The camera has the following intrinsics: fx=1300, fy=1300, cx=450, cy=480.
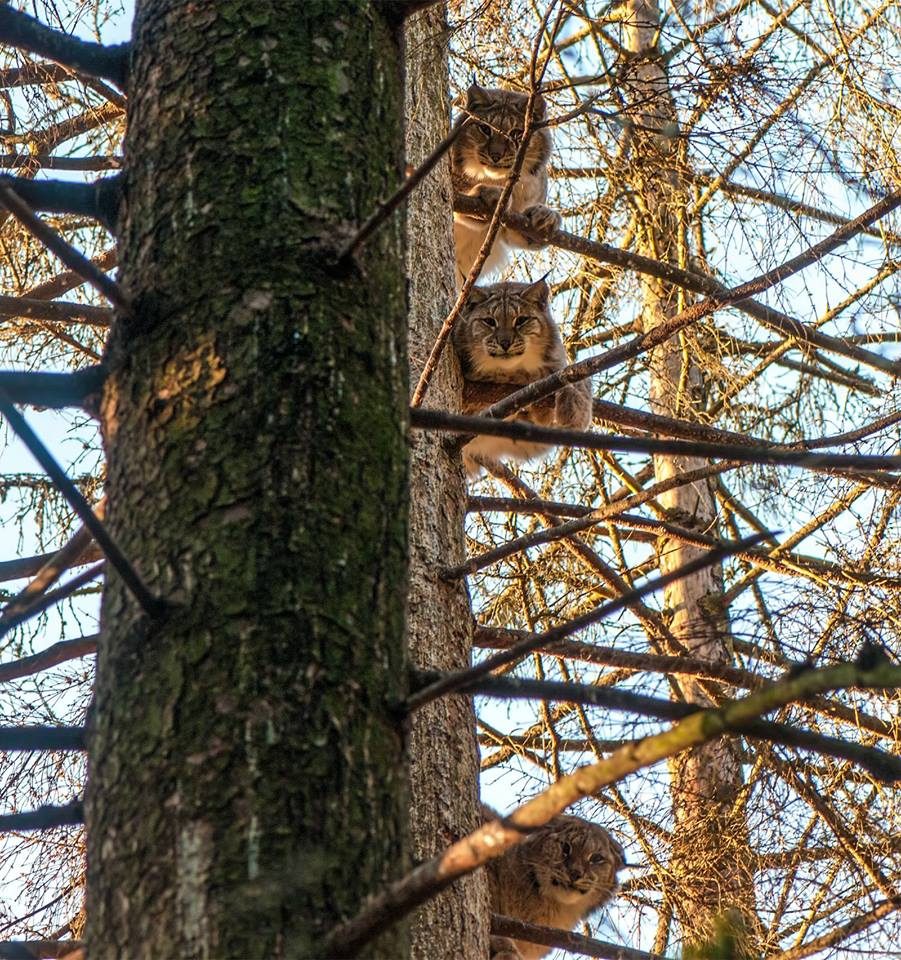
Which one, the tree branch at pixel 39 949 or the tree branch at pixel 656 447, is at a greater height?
the tree branch at pixel 656 447

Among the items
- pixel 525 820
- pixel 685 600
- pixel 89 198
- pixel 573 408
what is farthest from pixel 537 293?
pixel 525 820

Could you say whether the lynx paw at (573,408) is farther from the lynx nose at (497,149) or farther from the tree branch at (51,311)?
the tree branch at (51,311)

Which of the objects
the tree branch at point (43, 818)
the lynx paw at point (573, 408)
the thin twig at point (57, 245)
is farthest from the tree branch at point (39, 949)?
the lynx paw at point (573, 408)

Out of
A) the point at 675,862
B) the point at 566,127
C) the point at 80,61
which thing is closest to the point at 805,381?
the point at 566,127

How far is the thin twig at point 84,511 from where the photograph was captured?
4.89 ft

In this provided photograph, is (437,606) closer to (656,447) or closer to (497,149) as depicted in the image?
(656,447)

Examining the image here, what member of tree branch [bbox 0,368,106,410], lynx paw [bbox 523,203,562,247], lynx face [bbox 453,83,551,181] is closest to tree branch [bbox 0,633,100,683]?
tree branch [bbox 0,368,106,410]

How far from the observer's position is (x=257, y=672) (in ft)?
4.92

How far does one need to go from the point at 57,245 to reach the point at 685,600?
5942mm

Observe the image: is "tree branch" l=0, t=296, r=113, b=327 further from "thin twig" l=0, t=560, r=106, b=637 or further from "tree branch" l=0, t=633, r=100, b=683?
"thin twig" l=0, t=560, r=106, b=637

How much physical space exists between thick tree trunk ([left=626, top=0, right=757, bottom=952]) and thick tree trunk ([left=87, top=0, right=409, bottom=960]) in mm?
852

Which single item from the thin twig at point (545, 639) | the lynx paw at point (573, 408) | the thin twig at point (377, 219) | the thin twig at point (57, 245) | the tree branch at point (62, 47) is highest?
the lynx paw at point (573, 408)

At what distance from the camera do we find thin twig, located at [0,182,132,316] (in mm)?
1596

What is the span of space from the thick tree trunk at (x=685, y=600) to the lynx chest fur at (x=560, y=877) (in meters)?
0.44
